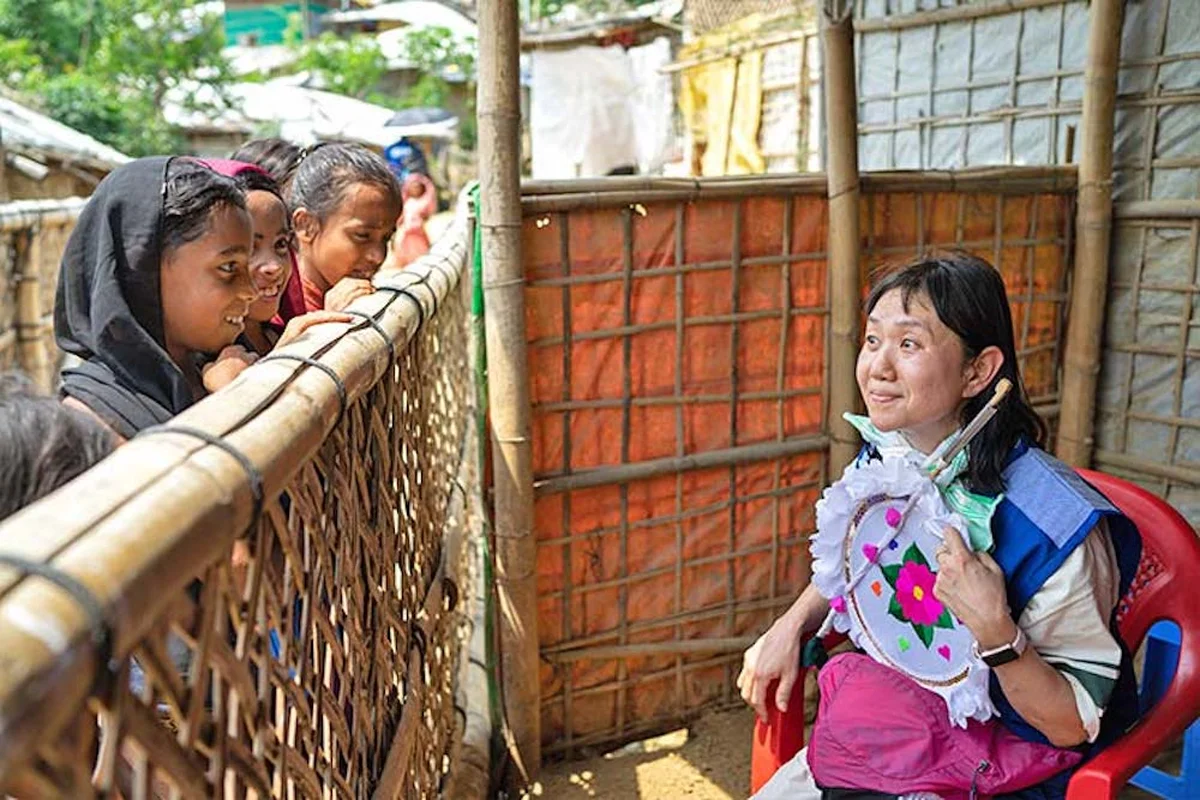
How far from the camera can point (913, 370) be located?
5.70 ft

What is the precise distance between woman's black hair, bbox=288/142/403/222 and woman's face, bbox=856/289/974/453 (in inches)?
Answer: 52.9

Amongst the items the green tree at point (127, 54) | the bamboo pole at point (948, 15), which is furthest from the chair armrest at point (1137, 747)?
the green tree at point (127, 54)

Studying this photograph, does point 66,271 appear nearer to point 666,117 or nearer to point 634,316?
point 634,316

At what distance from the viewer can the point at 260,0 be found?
107 feet

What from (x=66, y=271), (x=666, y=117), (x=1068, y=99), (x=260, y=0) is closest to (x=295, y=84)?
(x=666, y=117)

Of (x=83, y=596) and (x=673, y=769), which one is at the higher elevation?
(x=83, y=596)

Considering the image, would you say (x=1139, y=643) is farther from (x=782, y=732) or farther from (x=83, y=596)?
(x=83, y=596)

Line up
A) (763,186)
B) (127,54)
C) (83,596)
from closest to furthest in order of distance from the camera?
(83,596)
(763,186)
(127,54)

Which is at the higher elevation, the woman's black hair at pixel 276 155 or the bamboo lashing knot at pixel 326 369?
the woman's black hair at pixel 276 155

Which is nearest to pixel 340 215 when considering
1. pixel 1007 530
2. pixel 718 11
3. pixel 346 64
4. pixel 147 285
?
pixel 147 285

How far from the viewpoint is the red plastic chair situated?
66.2 inches

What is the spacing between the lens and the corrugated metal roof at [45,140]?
25.8ft

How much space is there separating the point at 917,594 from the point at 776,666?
Answer: 391mm

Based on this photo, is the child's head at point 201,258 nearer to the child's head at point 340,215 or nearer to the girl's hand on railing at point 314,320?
the girl's hand on railing at point 314,320
